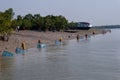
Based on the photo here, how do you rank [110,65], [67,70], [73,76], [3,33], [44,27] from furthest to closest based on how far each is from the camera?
1. [44,27]
2. [3,33]
3. [110,65]
4. [67,70]
5. [73,76]

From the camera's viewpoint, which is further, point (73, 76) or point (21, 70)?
point (21, 70)

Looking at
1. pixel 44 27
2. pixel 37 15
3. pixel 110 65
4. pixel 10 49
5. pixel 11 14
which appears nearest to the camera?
pixel 110 65

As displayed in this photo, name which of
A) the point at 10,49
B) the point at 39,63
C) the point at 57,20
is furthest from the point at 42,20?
the point at 39,63

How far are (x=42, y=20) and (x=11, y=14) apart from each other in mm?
49137

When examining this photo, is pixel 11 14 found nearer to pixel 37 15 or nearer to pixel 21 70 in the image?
pixel 21 70

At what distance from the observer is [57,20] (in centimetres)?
11781

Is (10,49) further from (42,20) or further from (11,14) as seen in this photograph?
(42,20)

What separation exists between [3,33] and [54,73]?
2426 centimetres

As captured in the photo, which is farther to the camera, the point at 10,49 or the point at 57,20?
the point at 57,20

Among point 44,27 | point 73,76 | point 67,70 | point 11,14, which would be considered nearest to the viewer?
point 73,76

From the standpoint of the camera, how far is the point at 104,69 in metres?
28.9

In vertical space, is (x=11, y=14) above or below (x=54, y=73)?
above

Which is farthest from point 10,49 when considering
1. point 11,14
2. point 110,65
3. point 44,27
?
point 44,27

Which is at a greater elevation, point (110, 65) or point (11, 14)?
point (11, 14)
